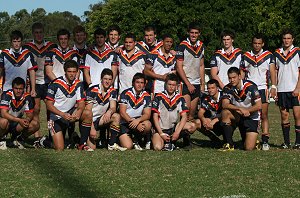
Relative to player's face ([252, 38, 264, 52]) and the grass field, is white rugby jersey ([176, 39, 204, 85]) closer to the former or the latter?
player's face ([252, 38, 264, 52])

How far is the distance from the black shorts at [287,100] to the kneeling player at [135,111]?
2271 millimetres

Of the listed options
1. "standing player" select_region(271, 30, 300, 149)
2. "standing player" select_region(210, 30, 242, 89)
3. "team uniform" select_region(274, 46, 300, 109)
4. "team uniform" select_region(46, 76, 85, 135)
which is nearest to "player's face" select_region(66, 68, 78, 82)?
"team uniform" select_region(46, 76, 85, 135)

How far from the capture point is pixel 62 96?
10.8 m

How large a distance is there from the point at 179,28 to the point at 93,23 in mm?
11062

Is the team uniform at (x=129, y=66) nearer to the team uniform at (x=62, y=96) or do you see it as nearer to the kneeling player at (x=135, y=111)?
the kneeling player at (x=135, y=111)

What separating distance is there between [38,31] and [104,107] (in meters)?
1.80

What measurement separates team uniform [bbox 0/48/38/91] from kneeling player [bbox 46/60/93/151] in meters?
0.82

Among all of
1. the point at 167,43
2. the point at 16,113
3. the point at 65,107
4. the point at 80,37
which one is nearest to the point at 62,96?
the point at 65,107

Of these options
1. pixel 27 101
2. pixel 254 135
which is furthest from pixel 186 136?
pixel 27 101

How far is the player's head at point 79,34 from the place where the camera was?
1127cm

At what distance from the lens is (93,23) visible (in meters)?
57.6

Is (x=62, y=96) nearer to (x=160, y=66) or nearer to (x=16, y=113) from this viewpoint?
(x=16, y=113)

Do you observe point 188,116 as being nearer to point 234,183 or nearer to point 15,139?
point 15,139

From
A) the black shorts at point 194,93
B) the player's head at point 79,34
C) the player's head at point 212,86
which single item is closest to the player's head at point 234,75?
the player's head at point 212,86
